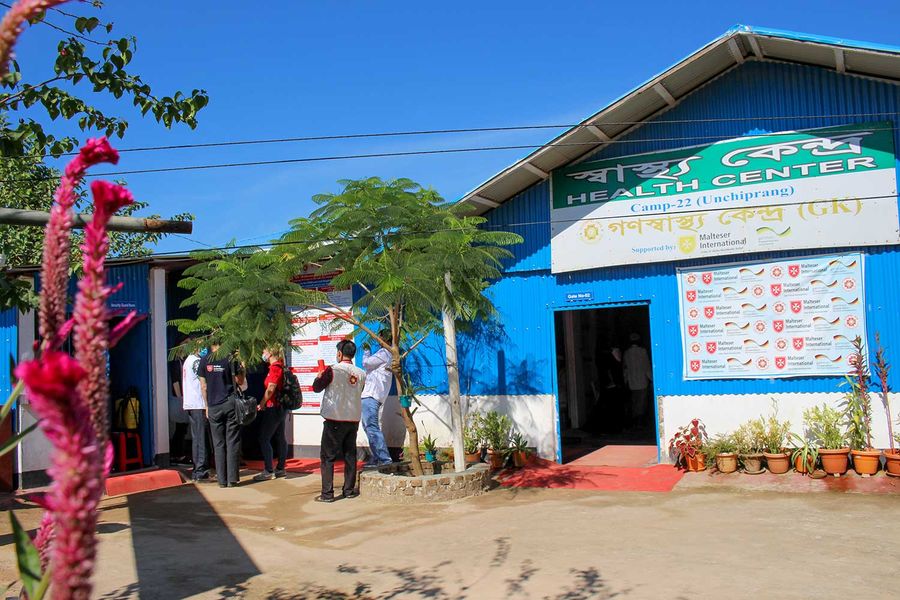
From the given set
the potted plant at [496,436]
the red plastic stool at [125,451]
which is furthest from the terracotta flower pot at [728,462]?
the red plastic stool at [125,451]

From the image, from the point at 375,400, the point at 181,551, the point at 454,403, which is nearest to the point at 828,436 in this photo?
the point at 454,403

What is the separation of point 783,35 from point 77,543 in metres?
9.90

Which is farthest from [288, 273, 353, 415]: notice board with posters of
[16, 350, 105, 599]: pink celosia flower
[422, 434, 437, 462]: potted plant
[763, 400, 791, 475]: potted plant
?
[16, 350, 105, 599]: pink celosia flower

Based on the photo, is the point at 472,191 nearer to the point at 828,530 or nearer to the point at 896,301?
the point at 896,301

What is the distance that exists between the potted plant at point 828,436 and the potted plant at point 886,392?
44 centimetres

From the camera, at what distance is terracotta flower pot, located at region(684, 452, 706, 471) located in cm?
1021

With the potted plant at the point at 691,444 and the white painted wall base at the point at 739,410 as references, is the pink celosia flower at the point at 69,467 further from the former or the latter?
the white painted wall base at the point at 739,410

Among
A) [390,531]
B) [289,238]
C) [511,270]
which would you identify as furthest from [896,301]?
[289,238]

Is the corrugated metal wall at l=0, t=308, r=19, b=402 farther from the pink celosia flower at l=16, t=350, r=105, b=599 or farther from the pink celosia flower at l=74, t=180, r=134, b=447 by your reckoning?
the pink celosia flower at l=16, t=350, r=105, b=599

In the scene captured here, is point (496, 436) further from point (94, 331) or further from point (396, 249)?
point (94, 331)

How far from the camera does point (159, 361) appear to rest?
508 inches

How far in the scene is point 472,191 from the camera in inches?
446

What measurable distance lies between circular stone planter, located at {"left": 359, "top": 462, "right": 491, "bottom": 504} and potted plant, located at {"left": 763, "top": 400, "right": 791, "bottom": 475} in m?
3.65

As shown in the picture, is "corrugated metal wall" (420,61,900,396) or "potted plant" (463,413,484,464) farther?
"potted plant" (463,413,484,464)
